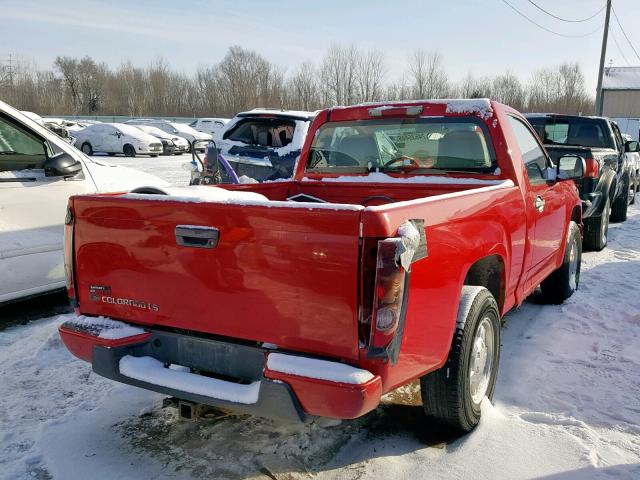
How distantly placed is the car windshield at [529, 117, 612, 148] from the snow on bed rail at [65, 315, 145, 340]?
8.70 metres

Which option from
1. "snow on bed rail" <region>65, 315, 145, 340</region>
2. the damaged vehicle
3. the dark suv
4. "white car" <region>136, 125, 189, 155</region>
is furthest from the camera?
"white car" <region>136, 125, 189, 155</region>

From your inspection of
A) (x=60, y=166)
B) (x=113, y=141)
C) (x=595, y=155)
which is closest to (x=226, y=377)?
(x=60, y=166)

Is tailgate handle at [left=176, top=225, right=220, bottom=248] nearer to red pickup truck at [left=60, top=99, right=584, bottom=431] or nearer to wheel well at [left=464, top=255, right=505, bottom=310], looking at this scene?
red pickup truck at [left=60, top=99, right=584, bottom=431]

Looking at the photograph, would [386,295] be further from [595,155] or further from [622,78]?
[622,78]

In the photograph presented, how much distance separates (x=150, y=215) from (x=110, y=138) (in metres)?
24.8

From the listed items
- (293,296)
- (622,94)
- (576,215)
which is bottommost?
(576,215)

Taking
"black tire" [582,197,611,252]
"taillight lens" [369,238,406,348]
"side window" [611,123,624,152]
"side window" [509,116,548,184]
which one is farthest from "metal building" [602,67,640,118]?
"taillight lens" [369,238,406,348]

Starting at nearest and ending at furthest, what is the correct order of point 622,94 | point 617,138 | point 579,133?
point 579,133 < point 617,138 < point 622,94

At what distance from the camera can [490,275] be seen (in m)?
3.56

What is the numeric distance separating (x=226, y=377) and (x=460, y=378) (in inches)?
46.8

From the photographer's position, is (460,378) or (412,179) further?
(412,179)

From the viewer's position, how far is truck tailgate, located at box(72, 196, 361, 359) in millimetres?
2236

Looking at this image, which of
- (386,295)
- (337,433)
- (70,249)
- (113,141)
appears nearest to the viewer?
(386,295)

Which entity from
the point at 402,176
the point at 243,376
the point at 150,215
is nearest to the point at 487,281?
the point at 402,176
